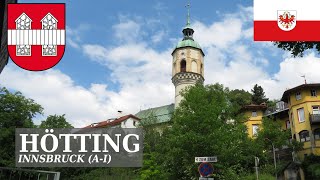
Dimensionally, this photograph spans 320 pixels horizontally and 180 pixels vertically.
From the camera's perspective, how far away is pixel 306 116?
48594 mm

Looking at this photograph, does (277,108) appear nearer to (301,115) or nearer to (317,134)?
(301,115)

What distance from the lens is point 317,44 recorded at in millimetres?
14453

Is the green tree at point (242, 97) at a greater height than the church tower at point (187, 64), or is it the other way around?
the church tower at point (187, 64)

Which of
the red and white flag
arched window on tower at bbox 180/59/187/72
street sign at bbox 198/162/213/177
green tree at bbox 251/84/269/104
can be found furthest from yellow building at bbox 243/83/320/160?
the red and white flag

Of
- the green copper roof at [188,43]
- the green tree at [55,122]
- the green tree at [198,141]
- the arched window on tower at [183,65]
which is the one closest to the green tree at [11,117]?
the green tree at [55,122]

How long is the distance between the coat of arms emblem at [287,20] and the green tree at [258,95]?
7123 centimetres

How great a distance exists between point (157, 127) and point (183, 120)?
4219cm

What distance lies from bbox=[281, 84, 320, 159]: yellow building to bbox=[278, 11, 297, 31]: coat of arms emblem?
4084 cm

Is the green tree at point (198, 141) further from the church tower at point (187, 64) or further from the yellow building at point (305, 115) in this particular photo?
the church tower at point (187, 64)

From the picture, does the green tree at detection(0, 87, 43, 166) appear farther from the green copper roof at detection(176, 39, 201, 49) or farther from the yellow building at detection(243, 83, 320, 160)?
the green copper roof at detection(176, 39, 201, 49)

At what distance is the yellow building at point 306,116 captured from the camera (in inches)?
1857

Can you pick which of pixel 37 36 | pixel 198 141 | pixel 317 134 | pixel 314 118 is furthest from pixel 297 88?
pixel 37 36

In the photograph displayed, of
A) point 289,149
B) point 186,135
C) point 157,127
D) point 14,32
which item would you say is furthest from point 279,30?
point 157,127

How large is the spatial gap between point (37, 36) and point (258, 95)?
7513 centimetres
